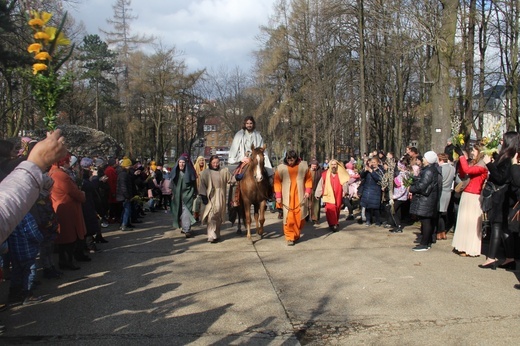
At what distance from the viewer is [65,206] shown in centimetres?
712

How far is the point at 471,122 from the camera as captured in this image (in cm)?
2158

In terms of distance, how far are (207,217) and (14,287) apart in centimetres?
479

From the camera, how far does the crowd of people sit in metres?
5.61

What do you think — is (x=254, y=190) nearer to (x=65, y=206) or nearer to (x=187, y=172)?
(x=187, y=172)

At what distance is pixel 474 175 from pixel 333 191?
4.01m

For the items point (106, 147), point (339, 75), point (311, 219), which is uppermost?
point (339, 75)

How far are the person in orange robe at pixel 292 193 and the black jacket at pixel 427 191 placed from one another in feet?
7.57

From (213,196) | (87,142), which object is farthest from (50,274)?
(87,142)

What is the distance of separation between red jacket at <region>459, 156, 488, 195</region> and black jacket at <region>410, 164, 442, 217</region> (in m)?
0.63

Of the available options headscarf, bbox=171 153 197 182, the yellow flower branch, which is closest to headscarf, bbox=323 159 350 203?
headscarf, bbox=171 153 197 182

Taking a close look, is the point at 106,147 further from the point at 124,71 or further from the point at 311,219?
the point at 124,71

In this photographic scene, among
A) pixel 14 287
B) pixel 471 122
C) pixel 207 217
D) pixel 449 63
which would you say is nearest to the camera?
pixel 14 287

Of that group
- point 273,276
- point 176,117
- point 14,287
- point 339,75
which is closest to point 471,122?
point 339,75

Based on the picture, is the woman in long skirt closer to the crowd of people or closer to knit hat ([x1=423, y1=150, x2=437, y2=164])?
the crowd of people
